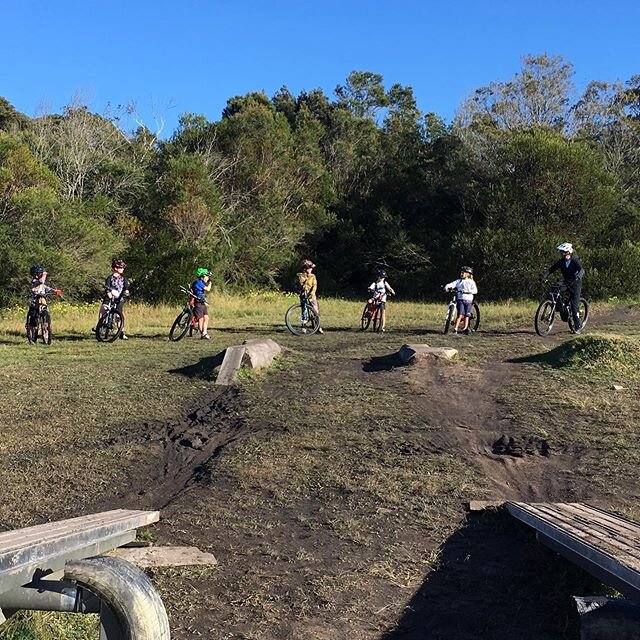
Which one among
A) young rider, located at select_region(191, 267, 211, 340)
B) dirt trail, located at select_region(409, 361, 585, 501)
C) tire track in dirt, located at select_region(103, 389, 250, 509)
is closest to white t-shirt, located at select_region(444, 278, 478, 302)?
dirt trail, located at select_region(409, 361, 585, 501)

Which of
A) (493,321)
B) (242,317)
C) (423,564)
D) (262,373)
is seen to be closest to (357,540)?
(423,564)

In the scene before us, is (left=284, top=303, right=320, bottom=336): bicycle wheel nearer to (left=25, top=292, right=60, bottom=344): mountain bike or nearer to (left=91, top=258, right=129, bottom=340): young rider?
(left=91, top=258, right=129, bottom=340): young rider

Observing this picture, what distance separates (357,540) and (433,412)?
11.2 feet

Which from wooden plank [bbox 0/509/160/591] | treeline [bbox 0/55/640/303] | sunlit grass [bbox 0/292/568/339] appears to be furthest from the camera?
treeline [bbox 0/55/640/303]

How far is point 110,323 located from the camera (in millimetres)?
14281

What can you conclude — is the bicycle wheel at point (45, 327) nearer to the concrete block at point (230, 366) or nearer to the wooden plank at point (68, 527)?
the concrete block at point (230, 366)

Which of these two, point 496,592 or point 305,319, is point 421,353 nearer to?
point 305,319

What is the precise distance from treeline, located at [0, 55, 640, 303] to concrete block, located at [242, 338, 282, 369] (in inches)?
514

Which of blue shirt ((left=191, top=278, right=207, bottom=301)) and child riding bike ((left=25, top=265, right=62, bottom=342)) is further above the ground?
blue shirt ((left=191, top=278, right=207, bottom=301))

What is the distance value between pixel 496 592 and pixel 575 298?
415 inches

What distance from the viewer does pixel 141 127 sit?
112 feet

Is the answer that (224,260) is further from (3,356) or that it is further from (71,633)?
(71,633)

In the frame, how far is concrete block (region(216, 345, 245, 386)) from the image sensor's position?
31.4 feet

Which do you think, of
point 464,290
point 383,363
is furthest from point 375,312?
point 383,363
